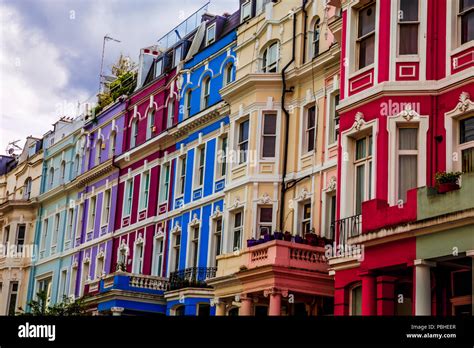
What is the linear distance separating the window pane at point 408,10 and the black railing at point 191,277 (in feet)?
47.0

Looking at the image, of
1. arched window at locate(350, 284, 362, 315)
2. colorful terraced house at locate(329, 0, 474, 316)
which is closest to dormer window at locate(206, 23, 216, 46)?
colorful terraced house at locate(329, 0, 474, 316)

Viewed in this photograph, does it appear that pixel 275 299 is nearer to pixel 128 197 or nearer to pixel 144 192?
pixel 144 192

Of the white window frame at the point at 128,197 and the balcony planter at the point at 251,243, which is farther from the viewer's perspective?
the white window frame at the point at 128,197

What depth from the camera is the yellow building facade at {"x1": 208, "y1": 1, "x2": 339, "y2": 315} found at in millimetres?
30906

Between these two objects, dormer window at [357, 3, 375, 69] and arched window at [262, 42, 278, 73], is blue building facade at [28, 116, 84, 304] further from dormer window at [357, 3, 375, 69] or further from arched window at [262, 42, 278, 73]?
dormer window at [357, 3, 375, 69]

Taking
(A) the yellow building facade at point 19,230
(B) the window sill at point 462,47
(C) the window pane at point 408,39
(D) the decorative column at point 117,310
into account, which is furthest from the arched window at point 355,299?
(A) the yellow building facade at point 19,230

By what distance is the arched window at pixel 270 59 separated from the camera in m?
37.1

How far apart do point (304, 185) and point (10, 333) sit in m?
17.0

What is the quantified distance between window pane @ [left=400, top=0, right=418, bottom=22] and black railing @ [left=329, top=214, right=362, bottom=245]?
5.53m

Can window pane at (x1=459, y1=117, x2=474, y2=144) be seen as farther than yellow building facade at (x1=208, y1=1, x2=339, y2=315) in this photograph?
No

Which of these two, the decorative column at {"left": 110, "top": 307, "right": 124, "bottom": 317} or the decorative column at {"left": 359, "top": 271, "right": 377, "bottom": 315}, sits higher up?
the decorative column at {"left": 110, "top": 307, "right": 124, "bottom": 317}

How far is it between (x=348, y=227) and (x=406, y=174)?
7.90ft

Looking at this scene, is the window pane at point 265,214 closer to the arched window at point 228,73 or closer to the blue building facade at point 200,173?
the blue building facade at point 200,173

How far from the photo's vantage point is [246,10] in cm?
4106
